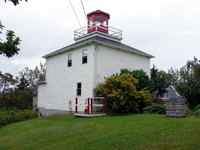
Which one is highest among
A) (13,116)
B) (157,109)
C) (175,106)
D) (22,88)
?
(22,88)

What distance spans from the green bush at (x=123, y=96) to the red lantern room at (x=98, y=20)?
7510mm

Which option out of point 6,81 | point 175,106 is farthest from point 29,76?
point 175,106

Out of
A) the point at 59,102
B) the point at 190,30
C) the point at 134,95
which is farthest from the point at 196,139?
the point at 59,102

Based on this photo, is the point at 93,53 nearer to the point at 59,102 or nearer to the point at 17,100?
the point at 59,102

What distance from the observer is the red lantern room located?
2161 cm

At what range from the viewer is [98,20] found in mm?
22469

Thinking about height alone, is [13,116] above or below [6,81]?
below

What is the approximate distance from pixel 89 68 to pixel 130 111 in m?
4.95

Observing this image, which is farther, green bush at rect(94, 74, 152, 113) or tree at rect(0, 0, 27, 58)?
green bush at rect(94, 74, 152, 113)

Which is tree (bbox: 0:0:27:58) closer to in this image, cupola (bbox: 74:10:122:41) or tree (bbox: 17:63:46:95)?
cupola (bbox: 74:10:122:41)

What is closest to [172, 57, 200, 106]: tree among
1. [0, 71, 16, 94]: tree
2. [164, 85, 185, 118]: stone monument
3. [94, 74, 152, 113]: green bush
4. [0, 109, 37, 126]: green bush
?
[94, 74, 152, 113]: green bush

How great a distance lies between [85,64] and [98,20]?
641 cm

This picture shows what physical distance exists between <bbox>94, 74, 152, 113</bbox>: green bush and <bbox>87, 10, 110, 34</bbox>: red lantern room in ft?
24.6

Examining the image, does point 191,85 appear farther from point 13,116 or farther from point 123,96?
point 13,116
